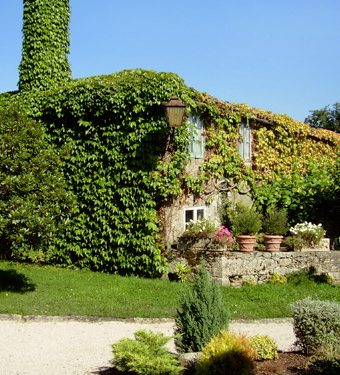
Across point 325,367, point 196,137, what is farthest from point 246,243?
point 325,367

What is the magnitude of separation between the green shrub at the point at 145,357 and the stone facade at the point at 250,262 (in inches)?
247

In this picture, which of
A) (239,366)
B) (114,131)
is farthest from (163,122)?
(239,366)

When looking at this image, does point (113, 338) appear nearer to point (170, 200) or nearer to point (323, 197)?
point (170, 200)

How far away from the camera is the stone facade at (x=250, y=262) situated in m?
11.3

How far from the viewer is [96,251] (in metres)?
12.3

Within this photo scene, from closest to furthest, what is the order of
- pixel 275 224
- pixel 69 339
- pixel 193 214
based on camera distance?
1. pixel 69 339
2. pixel 193 214
3. pixel 275 224

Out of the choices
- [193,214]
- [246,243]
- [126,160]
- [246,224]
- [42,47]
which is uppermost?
[42,47]

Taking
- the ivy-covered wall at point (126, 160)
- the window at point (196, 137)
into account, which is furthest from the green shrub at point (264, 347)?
the window at point (196, 137)

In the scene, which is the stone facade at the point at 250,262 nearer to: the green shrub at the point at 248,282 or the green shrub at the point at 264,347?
the green shrub at the point at 248,282

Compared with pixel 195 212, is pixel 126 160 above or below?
above

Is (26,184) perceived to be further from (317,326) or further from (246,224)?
(246,224)

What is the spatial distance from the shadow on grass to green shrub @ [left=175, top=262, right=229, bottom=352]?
5481 mm

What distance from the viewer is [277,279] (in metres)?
11.5

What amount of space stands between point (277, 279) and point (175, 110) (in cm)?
511
